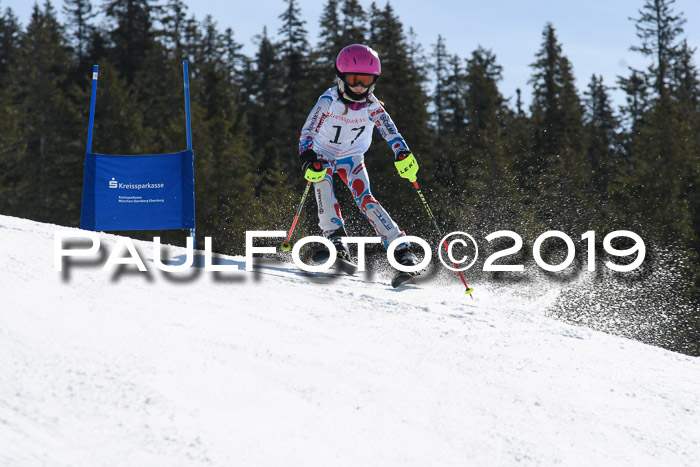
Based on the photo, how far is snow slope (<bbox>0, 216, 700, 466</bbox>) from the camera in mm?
2412

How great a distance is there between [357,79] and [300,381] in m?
3.69

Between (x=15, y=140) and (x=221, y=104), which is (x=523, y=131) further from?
(x=15, y=140)

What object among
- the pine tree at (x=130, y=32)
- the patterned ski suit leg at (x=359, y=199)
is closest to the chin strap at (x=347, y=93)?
the patterned ski suit leg at (x=359, y=199)

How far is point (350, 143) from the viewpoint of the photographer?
6.47m

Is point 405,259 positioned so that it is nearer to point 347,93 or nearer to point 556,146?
point 347,93

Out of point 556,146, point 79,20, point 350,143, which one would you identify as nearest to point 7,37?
point 79,20

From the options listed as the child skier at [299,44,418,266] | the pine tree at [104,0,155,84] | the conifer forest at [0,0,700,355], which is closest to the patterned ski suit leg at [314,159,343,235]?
the child skier at [299,44,418,266]

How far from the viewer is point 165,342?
318 cm

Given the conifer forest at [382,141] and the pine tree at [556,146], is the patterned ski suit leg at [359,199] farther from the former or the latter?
the pine tree at [556,146]

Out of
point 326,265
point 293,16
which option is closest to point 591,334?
point 326,265

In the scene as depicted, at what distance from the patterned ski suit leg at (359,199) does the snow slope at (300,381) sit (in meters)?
1.52

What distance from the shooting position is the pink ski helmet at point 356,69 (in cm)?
599

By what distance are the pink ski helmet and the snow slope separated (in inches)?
88.0

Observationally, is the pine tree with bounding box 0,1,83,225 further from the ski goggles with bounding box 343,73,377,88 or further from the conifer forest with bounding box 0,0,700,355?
the ski goggles with bounding box 343,73,377,88
